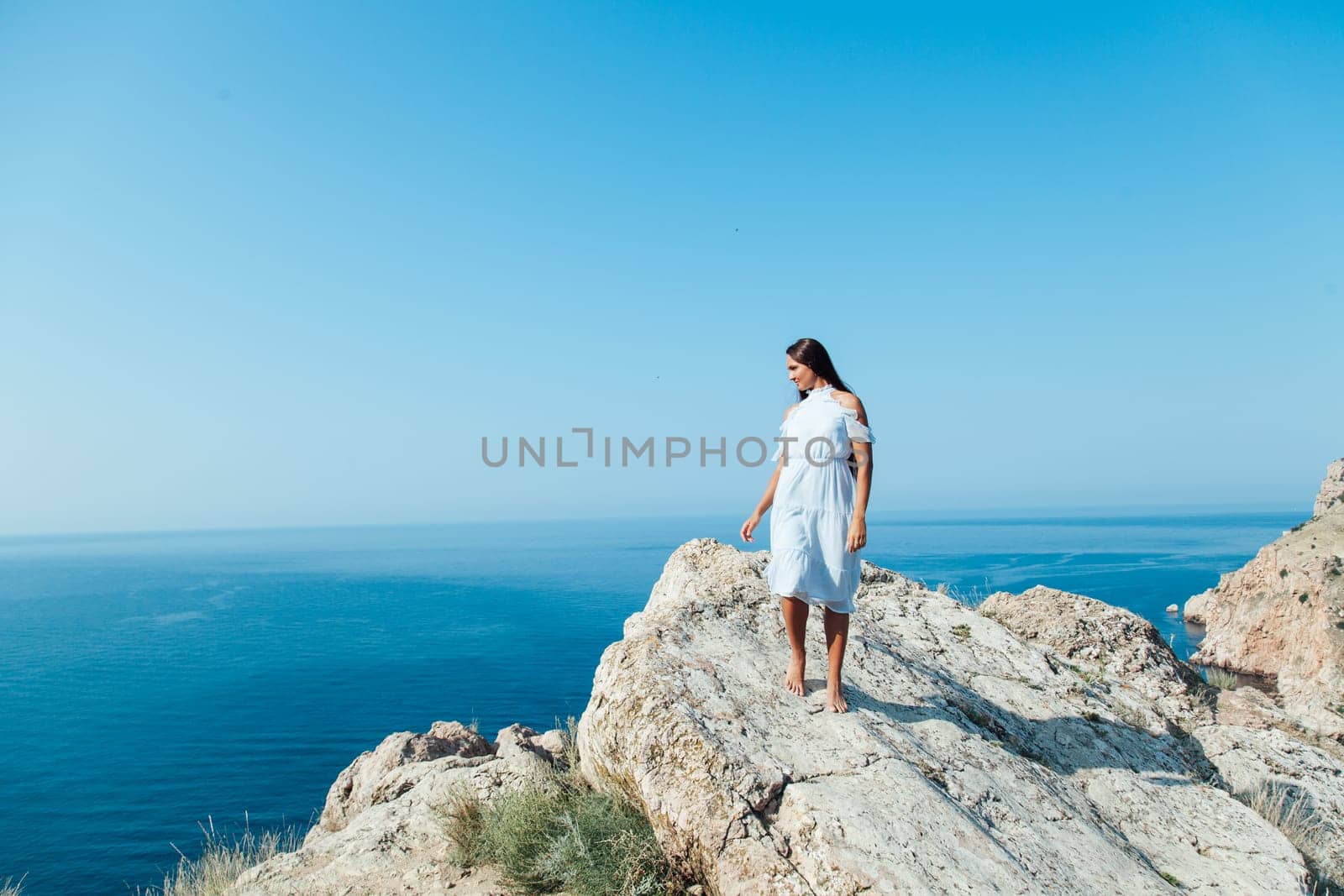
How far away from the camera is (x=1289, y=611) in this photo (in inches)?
1578

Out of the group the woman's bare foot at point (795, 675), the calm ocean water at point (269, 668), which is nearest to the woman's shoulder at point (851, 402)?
the woman's bare foot at point (795, 675)

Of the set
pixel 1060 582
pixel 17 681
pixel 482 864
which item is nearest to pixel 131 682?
pixel 17 681

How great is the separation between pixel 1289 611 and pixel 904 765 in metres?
48.0

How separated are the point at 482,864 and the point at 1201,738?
702 centimetres

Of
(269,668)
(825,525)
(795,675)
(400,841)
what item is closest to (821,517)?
(825,525)

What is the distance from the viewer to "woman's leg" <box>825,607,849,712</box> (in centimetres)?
527

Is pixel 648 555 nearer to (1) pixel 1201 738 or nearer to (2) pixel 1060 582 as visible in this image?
(2) pixel 1060 582

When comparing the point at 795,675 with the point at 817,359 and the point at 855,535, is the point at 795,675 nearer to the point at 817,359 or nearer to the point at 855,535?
the point at 855,535

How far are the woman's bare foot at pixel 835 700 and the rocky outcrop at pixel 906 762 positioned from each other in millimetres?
87

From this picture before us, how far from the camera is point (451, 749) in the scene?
971 cm

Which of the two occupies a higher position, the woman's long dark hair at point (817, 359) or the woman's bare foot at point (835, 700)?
the woman's long dark hair at point (817, 359)

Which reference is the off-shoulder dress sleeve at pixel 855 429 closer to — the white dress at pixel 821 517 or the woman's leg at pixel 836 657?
the white dress at pixel 821 517

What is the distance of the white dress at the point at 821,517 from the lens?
17.6ft

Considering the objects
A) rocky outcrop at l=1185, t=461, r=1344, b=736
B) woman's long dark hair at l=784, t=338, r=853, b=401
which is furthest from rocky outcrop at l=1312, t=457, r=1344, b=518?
woman's long dark hair at l=784, t=338, r=853, b=401
